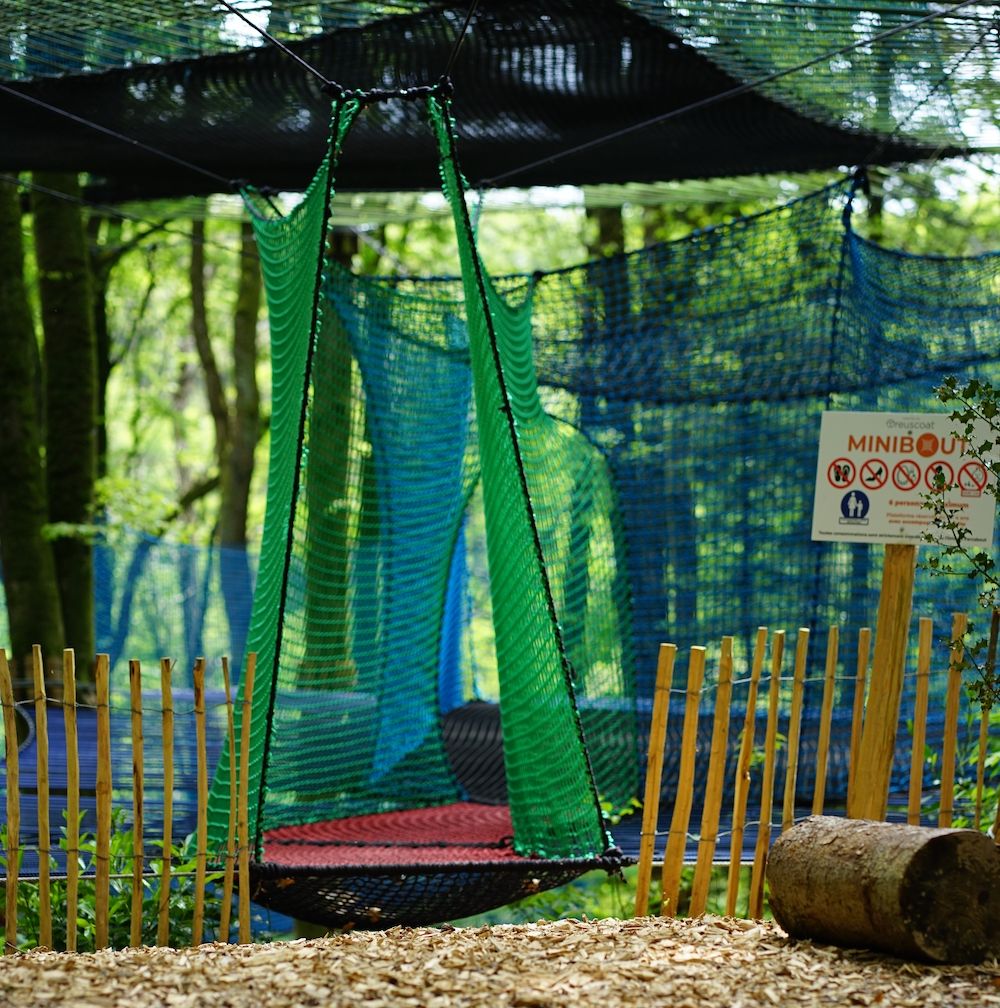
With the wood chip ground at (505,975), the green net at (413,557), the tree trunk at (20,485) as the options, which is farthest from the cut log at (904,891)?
the tree trunk at (20,485)

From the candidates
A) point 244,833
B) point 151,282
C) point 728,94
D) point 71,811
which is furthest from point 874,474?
point 151,282

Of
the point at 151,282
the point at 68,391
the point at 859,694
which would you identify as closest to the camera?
the point at 859,694

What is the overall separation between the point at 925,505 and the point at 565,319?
8.00ft

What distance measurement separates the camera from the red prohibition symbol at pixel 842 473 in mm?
3324

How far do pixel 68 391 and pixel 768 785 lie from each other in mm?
4392

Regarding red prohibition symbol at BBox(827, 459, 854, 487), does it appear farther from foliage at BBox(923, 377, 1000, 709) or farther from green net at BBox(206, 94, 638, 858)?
green net at BBox(206, 94, 638, 858)

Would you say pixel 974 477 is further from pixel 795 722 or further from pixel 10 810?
pixel 10 810

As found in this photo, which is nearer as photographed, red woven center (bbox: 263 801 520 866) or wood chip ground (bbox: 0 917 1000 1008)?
wood chip ground (bbox: 0 917 1000 1008)

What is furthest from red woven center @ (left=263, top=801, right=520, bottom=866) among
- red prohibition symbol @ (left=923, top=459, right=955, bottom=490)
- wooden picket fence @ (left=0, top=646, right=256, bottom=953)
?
red prohibition symbol @ (left=923, top=459, right=955, bottom=490)

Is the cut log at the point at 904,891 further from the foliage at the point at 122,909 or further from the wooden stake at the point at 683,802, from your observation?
the foliage at the point at 122,909

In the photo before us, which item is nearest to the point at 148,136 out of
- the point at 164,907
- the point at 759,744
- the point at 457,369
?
the point at 457,369

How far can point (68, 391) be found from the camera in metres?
6.64

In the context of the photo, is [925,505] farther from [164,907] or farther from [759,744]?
[759,744]

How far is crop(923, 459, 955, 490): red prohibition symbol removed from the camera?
324cm
